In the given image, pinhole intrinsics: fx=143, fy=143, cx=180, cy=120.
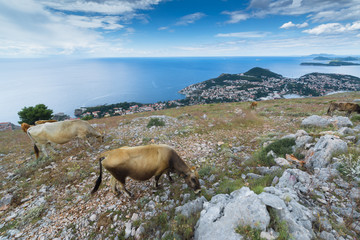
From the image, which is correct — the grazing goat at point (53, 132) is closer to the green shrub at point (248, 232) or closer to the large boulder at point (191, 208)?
the large boulder at point (191, 208)

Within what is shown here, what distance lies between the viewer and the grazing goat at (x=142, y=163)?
4.84 metres

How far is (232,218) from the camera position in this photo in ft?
10.7

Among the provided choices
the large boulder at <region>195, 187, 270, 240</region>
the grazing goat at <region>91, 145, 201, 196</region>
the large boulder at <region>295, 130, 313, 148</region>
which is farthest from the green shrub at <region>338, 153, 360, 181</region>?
the grazing goat at <region>91, 145, 201, 196</region>

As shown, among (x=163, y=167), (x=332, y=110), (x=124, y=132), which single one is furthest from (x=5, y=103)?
(x=332, y=110)

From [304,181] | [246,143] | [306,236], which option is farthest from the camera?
[246,143]

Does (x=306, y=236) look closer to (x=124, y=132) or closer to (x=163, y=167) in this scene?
(x=163, y=167)

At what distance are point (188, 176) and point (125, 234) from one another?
257 cm

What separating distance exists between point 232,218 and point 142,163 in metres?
3.15

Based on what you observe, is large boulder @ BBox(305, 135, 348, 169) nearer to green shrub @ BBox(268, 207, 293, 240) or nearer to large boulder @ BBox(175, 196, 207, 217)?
green shrub @ BBox(268, 207, 293, 240)

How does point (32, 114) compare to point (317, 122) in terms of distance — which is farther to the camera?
point (32, 114)

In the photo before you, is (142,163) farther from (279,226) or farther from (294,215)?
(294,215)

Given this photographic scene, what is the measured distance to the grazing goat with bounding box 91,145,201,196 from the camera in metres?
4.84

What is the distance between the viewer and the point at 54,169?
7.69m

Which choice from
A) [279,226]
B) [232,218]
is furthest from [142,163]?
[279,226]
